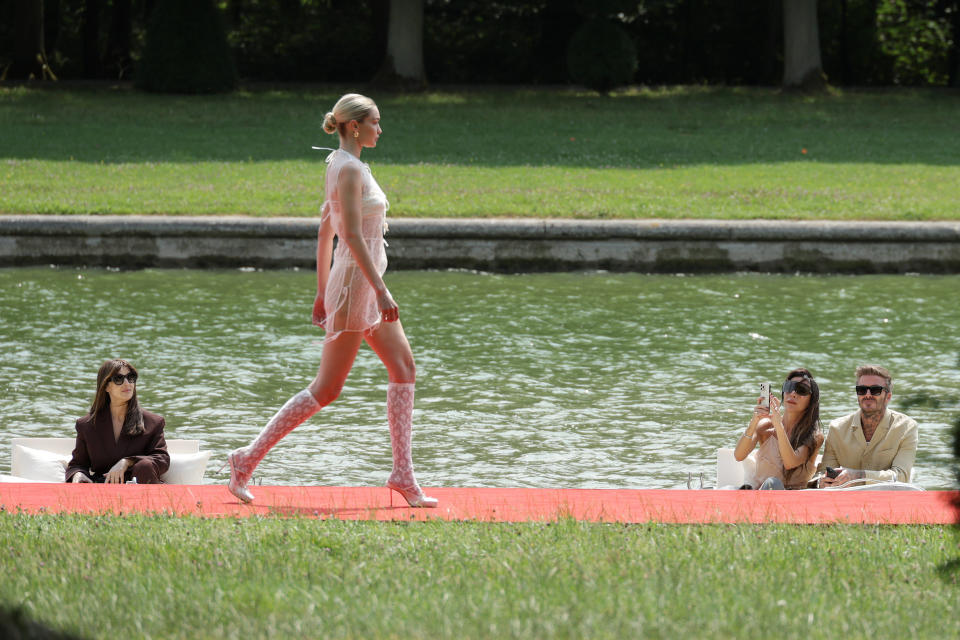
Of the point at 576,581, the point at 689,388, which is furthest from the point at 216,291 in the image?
the point at 576,581

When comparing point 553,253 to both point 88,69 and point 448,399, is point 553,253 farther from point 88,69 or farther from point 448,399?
point 88,69

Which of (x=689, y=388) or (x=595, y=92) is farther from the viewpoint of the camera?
(x=595, y=92)

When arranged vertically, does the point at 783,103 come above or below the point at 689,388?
above

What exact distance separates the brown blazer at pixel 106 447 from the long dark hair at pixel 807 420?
3181 mm

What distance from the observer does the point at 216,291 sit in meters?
13.7

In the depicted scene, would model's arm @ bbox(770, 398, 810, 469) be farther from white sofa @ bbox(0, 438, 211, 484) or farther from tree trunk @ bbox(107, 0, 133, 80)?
tree trunk @ bbox(107, 0, 133, 80)

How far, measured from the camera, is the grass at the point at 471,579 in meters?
4.29

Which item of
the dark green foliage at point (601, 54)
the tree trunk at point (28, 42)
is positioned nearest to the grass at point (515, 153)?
the dark green foliage at point (601, 54)

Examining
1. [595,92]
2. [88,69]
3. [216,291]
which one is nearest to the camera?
[216,291]

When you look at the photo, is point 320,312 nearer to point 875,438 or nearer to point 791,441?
point 791,441

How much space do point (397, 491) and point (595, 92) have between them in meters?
24.5

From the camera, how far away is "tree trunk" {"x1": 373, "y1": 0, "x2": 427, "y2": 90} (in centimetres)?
2917

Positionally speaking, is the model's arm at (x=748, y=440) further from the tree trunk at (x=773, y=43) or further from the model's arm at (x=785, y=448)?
the tree trunk at (x=773, y=43)

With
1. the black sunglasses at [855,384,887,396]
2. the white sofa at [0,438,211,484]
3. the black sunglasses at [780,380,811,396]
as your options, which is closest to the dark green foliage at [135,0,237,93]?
the white sofa at [0,438,211,484]
